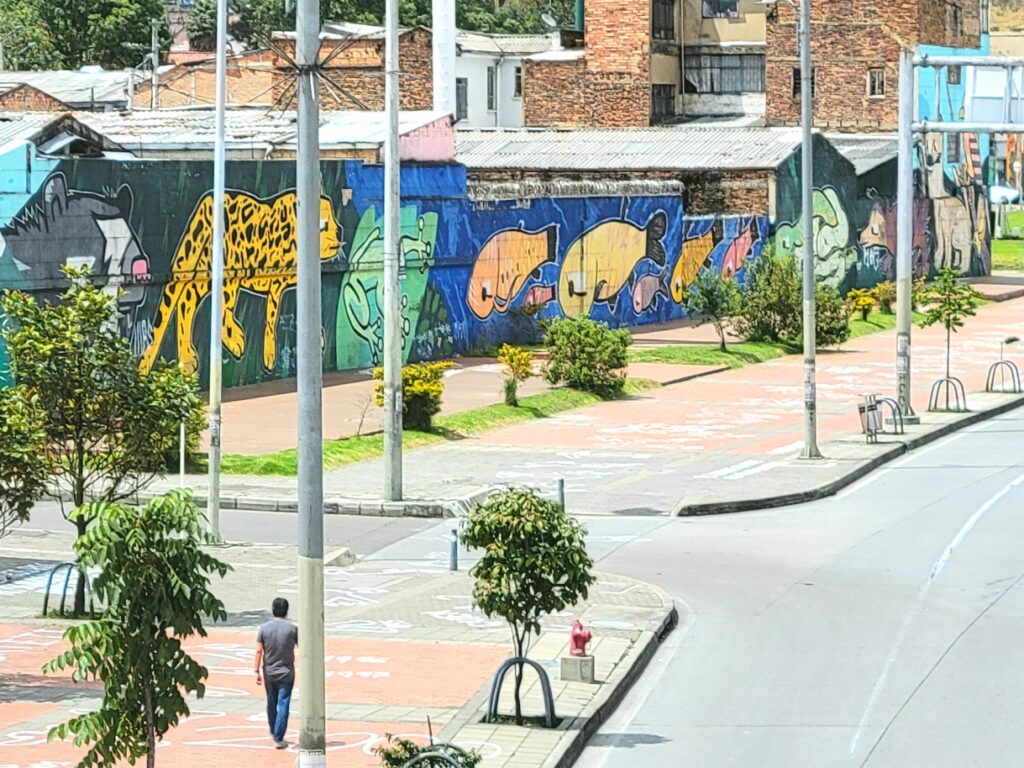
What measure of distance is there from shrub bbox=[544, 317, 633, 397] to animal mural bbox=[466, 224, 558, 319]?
7125 millimetres

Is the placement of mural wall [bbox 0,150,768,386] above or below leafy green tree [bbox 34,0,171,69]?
below

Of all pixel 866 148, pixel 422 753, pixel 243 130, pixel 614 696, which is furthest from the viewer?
pixel 866 148

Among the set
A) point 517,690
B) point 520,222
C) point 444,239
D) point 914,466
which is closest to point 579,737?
point 517,690

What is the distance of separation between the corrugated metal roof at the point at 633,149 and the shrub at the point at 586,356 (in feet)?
68.6

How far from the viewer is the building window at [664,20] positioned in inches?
3386

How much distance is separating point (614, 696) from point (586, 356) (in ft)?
80.4

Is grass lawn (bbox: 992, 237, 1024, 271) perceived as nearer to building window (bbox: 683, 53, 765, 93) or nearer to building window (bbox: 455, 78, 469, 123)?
building window (bbox: 683, 53, 765, 93)

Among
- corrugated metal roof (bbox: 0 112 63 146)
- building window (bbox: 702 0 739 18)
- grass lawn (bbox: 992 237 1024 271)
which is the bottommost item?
grass lawn (bbox: 992 237 1024 271)

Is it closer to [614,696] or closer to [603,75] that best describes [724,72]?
[603,75]

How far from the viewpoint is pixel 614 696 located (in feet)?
57.1

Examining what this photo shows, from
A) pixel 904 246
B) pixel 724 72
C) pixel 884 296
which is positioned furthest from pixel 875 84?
pixel 904 246

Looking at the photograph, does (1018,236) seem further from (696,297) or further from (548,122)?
(696,297)

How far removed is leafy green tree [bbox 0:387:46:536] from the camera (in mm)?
19688

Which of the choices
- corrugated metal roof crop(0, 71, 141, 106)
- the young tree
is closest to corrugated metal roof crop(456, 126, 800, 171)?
the young tree
